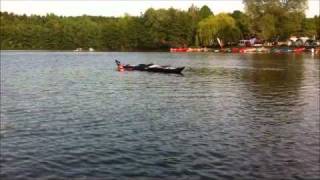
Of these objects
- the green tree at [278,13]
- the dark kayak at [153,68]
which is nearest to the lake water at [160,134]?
the dark kayak at [153,68]

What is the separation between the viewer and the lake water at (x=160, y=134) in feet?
82.7

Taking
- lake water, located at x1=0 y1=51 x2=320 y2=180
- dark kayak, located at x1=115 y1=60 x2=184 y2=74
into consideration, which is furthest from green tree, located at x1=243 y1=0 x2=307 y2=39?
lake water, located at x1=0 y1=51 x2=320 y2=180

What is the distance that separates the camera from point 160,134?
33.0 metres

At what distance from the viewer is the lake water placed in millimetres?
25203

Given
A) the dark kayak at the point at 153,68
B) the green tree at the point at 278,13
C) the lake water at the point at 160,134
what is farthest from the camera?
the green tree at the point at 278,13

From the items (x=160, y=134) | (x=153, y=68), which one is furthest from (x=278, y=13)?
(x=160, y=134)

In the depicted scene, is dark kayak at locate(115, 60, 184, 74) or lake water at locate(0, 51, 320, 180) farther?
dark kayak at locate(115, 60, 184, 74)

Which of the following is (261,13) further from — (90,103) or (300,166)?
(300,166)

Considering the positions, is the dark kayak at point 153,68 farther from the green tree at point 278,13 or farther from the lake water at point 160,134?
the green tree at point 278,13

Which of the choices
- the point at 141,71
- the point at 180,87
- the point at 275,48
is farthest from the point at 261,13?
the point at 180,87

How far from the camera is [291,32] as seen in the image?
622ft

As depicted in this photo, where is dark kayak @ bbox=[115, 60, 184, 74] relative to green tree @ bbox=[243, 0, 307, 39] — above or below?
below

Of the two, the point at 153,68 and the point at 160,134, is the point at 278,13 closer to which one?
the point at 153,68

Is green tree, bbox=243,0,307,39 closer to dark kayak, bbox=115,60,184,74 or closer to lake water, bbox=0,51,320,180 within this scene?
dark kayak, bbox=115,60,184,74
